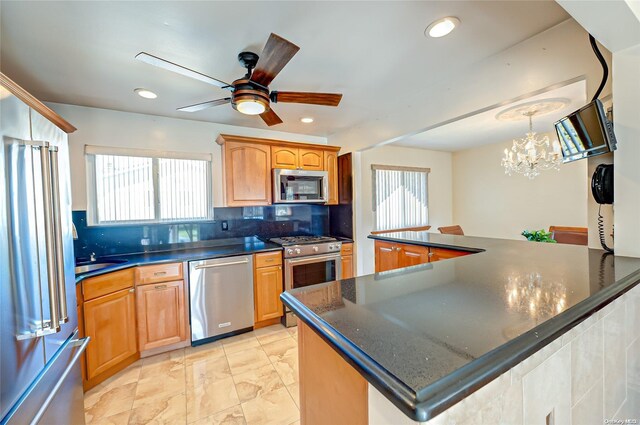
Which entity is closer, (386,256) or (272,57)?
(272,57)

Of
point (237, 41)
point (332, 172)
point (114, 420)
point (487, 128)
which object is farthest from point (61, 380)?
point (487, 128)

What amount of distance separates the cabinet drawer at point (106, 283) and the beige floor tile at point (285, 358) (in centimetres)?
135

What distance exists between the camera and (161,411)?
67.3 inches

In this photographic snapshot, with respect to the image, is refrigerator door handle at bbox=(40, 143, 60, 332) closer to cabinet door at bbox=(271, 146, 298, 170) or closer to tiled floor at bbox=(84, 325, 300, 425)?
tiled floor at bbox=(84, 325, 300, 425)

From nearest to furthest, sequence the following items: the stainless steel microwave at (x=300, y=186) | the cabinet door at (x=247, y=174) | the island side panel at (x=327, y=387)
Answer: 1. the island side panel at (x=327, y=387)
2. the cabinet door at (x=247, y=174)
3. the stainless steel microwave at (x=300, y=186)

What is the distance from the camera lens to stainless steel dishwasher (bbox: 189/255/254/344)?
2.48 meters

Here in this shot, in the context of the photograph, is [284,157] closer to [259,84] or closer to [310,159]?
[310,159]

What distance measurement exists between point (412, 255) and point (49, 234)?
7.90 ft

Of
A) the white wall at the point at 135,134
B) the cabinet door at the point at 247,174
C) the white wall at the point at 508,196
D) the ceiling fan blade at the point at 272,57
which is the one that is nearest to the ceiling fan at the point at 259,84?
the ceiling fan blade at the point at 272,57

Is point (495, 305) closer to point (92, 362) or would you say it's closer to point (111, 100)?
point (92, 362)

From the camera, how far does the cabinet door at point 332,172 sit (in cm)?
350

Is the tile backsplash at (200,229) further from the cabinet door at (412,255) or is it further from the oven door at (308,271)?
the cabinet door at (412,255)

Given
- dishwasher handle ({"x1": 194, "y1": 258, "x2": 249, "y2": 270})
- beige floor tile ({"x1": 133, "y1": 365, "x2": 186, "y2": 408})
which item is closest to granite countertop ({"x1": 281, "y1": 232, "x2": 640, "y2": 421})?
beige floor tile ({"x1": 133, "y1": 365, "x2": 186, "y2": 408})

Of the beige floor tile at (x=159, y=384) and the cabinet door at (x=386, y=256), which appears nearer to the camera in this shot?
the beige floor tile at (x=159, y=384)
